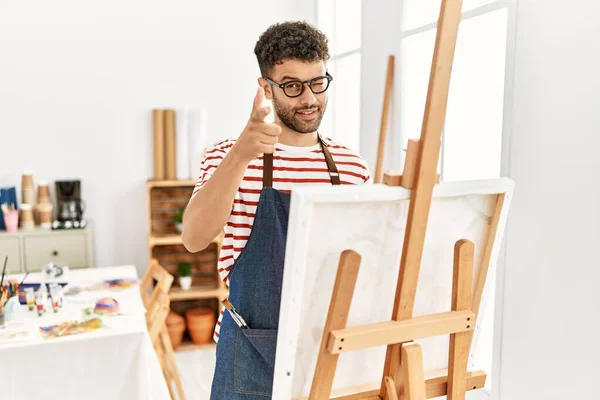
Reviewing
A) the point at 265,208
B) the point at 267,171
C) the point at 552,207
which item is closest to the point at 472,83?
the point at 552,207

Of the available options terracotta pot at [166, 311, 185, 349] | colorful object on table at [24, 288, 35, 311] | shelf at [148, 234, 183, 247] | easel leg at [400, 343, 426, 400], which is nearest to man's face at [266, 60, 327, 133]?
easel leg at [400, 343, 426, 400]

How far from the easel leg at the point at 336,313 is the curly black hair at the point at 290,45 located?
514mm

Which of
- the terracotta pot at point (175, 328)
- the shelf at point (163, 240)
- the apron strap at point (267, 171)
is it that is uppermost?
the apron strap at point (267, 171)

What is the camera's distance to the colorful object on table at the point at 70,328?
202 cm

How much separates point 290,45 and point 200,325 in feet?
9.39

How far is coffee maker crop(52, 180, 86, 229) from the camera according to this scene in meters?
3.51

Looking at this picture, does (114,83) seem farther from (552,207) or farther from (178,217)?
(552,207)

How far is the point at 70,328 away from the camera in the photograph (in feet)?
6.84

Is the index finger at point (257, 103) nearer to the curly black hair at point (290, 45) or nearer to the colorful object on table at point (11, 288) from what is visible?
the curly black hair at point (290, 45)

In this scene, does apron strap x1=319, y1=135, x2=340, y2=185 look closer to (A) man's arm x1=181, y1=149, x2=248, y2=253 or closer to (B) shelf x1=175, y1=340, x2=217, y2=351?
(A) man's arm x1=181, y1=149, x2=248, y2=253

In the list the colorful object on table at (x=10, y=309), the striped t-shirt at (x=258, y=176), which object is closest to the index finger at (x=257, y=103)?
the striped t-shirt at (x=258, y=176)

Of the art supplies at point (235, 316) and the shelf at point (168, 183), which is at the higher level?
the shelf at point (168, 183)

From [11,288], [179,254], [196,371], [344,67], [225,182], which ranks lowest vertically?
[196,371]

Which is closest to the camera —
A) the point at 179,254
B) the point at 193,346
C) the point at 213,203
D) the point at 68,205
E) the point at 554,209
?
the point at 213,203
